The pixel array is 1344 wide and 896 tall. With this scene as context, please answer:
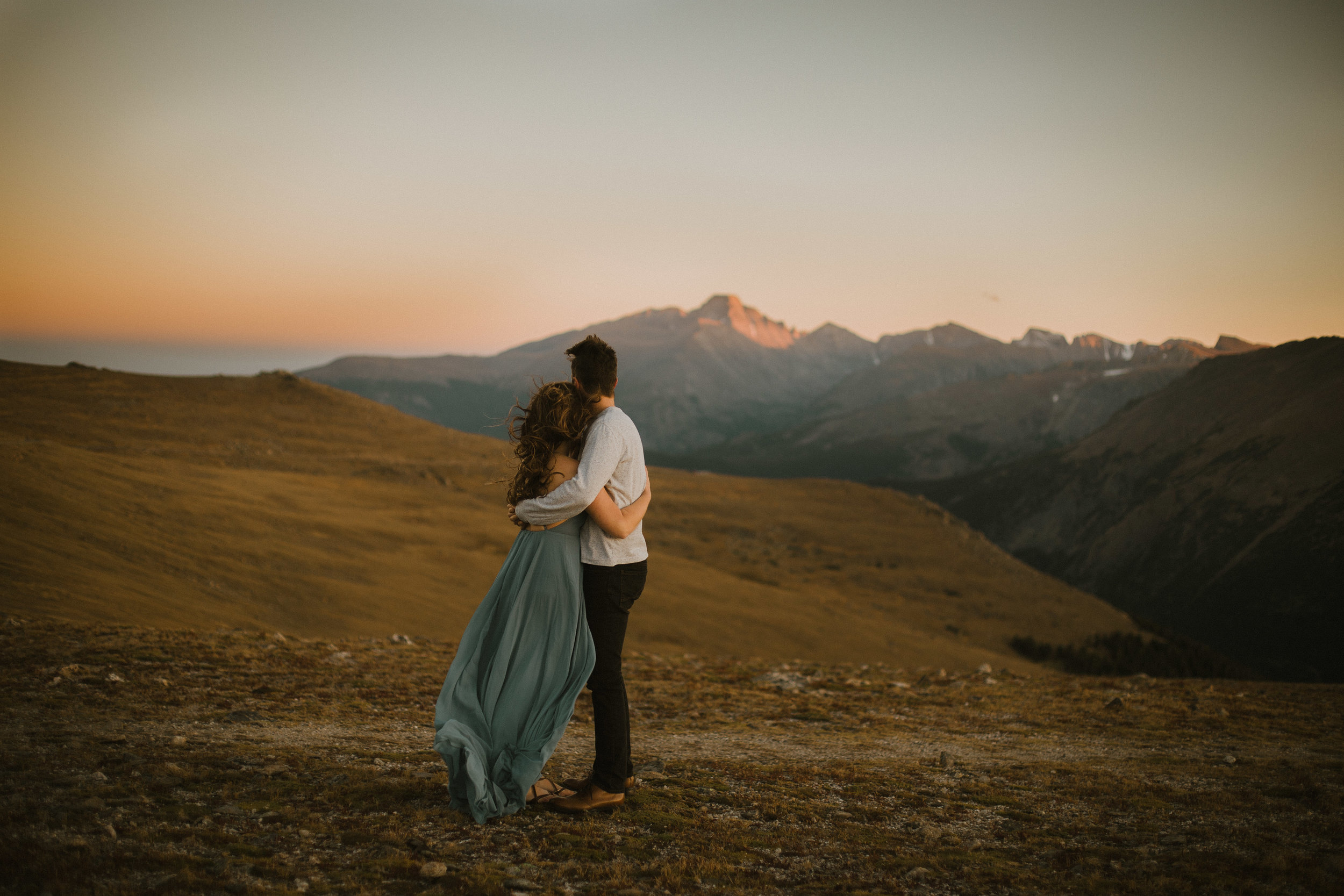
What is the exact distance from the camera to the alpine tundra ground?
4.89 m

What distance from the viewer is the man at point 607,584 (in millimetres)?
5996

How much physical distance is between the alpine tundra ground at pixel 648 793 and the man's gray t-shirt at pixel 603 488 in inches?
81.9

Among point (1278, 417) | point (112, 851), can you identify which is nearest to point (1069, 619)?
point (112, 851)

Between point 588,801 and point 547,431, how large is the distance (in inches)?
116

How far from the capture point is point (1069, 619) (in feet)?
169

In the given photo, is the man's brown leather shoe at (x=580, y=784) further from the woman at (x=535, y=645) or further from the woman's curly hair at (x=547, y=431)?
the woman's curly hair at (x=547, y=431)

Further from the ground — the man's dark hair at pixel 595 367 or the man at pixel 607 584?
the man's dark hair at pixel 595 367

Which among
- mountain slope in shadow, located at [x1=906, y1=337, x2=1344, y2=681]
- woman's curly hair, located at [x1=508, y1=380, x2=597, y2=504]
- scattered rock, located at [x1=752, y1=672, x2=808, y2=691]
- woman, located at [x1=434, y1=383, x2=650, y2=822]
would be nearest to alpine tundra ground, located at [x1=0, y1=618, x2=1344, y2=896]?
woman, located at [x1=434, y1=383, x2=650, y2=822]

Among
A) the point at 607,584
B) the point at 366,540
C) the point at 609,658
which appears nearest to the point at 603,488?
the point at 607,584

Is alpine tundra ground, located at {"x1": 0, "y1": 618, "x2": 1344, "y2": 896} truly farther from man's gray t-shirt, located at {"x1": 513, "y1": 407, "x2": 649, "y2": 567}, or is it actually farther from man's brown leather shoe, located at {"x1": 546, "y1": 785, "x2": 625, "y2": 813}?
man's gray t-shirt, located at {"x1": 513, "y1": 407, "x2": 649, "y2": 567}

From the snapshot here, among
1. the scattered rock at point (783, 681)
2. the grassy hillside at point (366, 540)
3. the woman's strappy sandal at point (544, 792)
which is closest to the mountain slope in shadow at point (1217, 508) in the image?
the grassy hillside at point (366, 540)

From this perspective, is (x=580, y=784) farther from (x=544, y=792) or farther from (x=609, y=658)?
(x=609, y=658)

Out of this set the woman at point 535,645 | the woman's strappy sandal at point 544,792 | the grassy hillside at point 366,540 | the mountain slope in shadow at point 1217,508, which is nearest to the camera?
the woman at point 535,645

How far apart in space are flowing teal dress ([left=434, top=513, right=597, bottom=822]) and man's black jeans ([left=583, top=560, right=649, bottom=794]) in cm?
8
